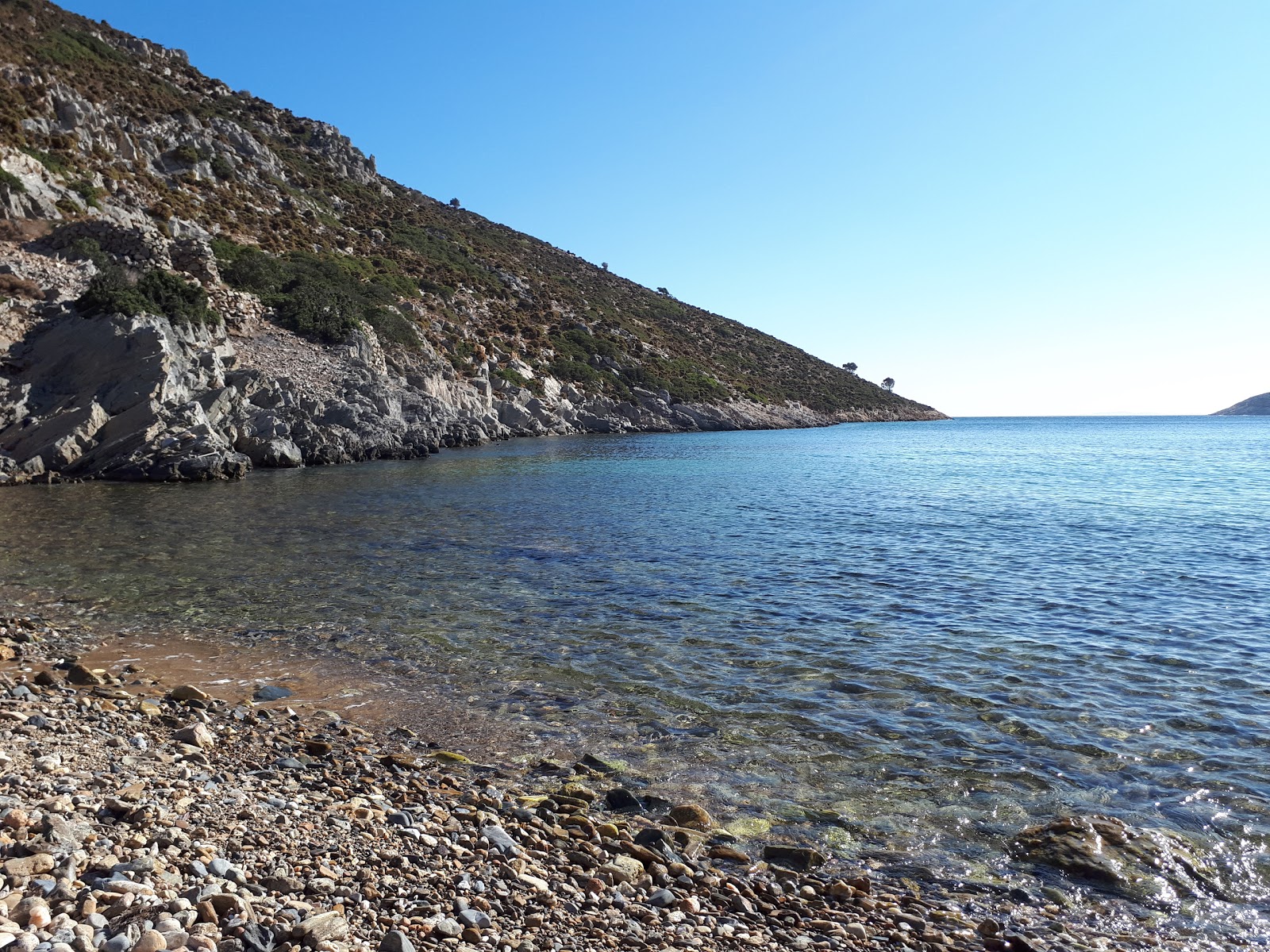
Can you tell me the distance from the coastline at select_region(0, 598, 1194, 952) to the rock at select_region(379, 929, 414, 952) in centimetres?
1

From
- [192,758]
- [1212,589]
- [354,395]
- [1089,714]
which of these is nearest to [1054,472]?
[1212,589]

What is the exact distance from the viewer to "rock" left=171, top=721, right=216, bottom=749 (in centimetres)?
741

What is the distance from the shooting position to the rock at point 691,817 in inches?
267

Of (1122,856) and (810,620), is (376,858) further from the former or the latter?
(810,620)

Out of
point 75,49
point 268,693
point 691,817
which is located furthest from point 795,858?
point 75,49

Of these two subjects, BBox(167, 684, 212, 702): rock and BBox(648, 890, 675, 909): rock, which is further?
BBox(167, 684, 212, 702): rock

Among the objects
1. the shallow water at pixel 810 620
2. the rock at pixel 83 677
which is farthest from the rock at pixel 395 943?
the rock at pixel 83 677

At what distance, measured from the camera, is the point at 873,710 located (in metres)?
9.39

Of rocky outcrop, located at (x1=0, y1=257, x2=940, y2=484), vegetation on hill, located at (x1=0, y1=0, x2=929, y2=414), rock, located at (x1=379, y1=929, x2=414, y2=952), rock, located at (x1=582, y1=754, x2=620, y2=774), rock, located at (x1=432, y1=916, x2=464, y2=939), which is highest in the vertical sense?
vegetation on hill, located at (x1=0, y1=0, x2=929, y2=414)

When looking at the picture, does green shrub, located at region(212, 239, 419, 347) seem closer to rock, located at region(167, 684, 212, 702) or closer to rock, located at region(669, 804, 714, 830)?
rock, located at region(167, 684, 212, 702)

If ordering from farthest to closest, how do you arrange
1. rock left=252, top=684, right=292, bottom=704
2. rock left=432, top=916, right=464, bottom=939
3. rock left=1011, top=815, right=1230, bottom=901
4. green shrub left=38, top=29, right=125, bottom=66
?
green shrub left=38, top=29, right=125, bottom=66, rock left=252, top=684, right=292, bottom=704, rock left=1011, top=815, right=1230, bottom=901, rock left=432, top=916, right=464, bottom=939

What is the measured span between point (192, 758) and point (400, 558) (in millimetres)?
11631

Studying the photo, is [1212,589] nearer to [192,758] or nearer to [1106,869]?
[1106,869]

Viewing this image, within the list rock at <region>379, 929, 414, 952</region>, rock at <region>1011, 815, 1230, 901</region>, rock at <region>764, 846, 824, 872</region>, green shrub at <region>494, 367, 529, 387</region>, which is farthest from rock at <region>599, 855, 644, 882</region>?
green shrub at <region>494, 367, 529, 387</region>
